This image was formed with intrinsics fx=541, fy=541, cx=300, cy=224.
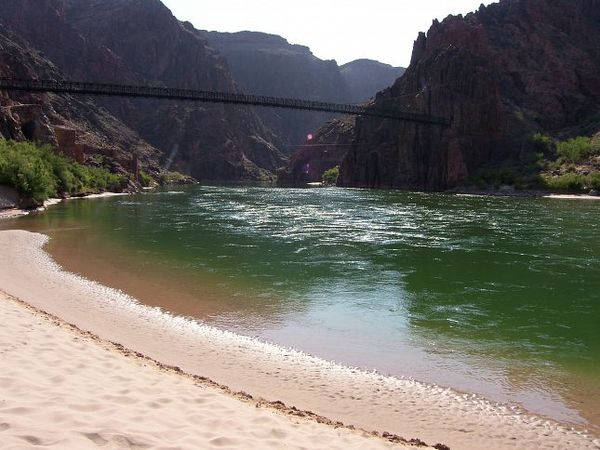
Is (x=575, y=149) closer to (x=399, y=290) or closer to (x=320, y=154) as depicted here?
(x=399, y=290)

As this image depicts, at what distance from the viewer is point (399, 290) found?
53.5 ft

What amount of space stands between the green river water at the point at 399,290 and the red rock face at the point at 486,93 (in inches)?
2679

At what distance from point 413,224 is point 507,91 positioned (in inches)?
3158

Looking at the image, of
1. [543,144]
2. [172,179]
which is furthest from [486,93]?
[172,179]

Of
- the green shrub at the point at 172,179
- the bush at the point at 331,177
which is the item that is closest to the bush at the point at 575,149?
the bush at the point at 331,177

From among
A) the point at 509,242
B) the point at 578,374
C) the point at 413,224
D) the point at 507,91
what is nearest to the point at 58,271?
the point at 578,374

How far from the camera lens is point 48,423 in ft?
16.6

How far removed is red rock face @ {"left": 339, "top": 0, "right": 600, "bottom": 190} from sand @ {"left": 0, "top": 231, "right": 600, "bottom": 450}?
285 feet

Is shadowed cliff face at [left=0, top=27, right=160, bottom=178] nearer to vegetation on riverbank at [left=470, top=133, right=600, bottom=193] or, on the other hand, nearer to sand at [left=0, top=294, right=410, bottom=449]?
sand at [left=0, top=294, right=410, bottom=449]

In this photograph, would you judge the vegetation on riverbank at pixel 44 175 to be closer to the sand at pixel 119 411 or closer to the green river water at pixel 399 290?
the green river water at pixel 399 290

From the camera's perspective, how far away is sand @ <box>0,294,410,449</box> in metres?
4.97

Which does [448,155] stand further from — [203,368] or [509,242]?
[203,368]

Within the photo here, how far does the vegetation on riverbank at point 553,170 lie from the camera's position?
69.5 meters

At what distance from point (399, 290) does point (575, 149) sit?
243 ft
